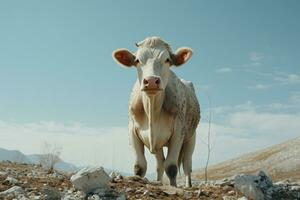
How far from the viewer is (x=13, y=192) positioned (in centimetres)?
745

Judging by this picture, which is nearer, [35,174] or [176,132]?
[35,174]

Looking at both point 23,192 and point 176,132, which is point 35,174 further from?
point 176,132

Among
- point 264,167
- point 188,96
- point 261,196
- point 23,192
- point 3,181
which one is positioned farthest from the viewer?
point 264,167

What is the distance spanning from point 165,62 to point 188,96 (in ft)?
9.91

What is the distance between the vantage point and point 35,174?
1012 centimetres

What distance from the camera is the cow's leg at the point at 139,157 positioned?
38.3 ft

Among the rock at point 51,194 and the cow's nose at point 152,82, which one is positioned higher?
the cow's nose at point 152,82

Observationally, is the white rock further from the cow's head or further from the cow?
the cow's head

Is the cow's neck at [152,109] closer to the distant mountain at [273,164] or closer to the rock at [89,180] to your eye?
the rock at [89,180]

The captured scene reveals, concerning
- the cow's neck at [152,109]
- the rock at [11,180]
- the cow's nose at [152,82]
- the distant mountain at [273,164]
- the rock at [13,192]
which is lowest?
the rock at [13,192]

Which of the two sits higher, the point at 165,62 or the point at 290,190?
the point at 165,62

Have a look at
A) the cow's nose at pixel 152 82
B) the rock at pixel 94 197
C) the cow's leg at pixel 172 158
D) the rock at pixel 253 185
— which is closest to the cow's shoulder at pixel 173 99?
the cow's leg at pixel 172 158

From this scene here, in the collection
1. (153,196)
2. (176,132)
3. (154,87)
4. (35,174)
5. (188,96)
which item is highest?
(188,96)

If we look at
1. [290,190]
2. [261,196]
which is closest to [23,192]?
[261,196]
